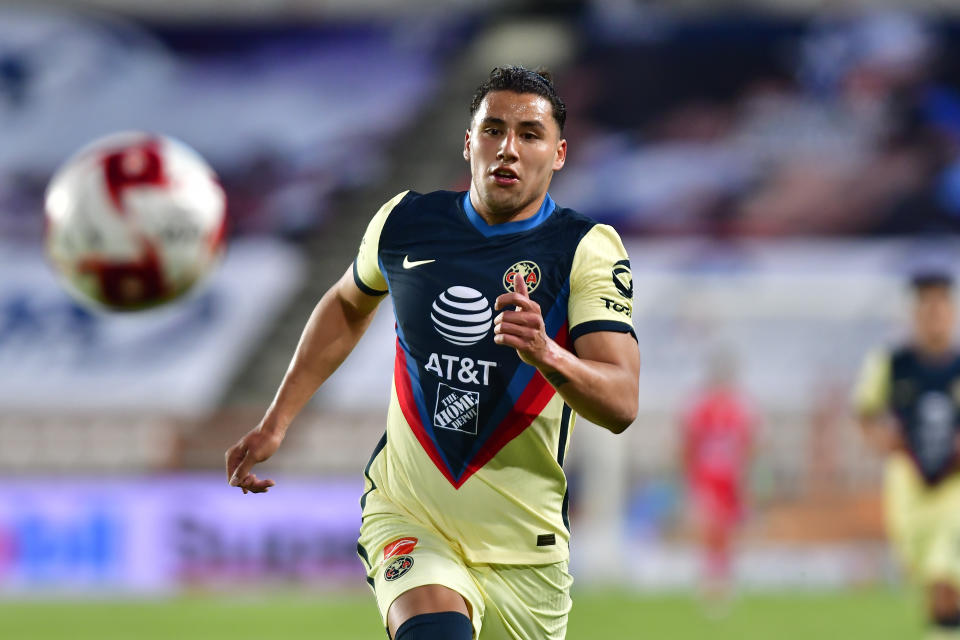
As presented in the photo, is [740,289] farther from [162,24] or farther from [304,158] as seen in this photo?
[162,24]

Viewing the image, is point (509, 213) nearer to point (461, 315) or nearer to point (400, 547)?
point (461, 315)

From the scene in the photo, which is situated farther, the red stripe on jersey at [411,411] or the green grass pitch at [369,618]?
the green grass pitch at [369,618]

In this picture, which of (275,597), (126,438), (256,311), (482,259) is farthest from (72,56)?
(482,259)

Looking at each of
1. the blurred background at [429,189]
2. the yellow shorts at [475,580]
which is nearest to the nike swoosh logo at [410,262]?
the yellow shorts at [475,580]

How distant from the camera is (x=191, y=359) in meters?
19.9

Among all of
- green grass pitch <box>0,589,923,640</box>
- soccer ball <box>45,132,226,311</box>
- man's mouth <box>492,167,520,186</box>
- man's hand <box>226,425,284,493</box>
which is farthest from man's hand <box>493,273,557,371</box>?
green grass pitch <box>0,589,923,640</box>

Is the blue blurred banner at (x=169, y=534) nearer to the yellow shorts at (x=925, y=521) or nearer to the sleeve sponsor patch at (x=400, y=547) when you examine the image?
the yellow shorts at (x=925, y=521)

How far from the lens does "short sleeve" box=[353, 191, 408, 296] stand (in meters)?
4.04

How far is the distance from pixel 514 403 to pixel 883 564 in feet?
37.1

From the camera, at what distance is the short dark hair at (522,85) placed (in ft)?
12.3

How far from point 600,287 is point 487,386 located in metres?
0.43

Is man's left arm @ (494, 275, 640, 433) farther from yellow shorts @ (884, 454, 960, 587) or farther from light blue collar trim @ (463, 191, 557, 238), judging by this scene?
yellow shorts @ (884, 454, 960, 587)

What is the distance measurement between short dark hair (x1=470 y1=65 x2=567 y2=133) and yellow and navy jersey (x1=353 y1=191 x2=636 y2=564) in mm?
283

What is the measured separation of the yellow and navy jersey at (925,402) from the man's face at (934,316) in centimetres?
13
